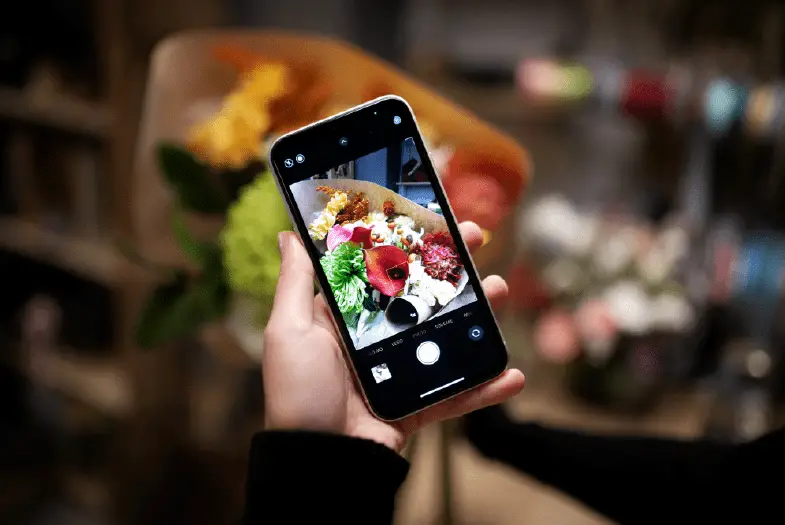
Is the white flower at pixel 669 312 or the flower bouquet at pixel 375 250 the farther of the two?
the white flower at pixel 669 312

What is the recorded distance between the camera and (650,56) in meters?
1.33

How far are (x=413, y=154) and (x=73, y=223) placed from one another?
129cm

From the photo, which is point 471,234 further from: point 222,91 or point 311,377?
point 222,91

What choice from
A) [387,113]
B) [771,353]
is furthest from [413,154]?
[771,353]

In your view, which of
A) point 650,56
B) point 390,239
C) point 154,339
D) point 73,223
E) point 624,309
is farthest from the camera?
point 73,223

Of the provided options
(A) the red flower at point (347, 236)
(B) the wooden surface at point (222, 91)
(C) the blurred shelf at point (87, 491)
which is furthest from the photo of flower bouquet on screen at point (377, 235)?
(C) the blurred shelf at point (87, 491)

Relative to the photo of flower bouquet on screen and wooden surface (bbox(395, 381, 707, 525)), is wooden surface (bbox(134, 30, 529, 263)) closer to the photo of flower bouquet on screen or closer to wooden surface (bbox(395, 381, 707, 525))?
the photo of flower bouquet on screen

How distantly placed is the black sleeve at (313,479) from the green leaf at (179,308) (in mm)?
201

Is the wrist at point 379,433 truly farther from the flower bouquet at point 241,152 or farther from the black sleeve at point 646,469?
the black sleeve at point 646,469

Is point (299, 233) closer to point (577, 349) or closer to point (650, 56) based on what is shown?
point (577, 349)

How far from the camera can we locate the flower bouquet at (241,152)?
543mm

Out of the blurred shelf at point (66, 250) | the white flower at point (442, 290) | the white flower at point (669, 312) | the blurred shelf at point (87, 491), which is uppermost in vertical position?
the white flower at point (442, 290)

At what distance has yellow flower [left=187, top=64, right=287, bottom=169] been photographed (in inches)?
22.0

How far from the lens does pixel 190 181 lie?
23.2 inches
